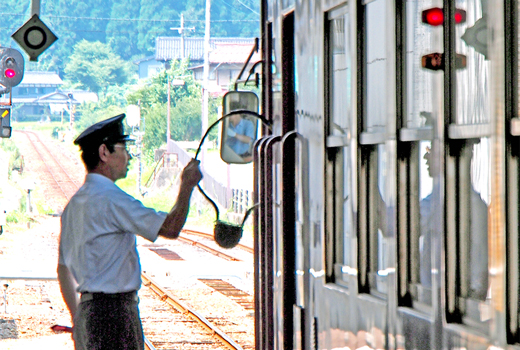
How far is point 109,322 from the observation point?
3248 millimetres

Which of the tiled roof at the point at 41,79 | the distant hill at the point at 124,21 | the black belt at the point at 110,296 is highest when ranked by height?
the distant hill at the point at 124,21

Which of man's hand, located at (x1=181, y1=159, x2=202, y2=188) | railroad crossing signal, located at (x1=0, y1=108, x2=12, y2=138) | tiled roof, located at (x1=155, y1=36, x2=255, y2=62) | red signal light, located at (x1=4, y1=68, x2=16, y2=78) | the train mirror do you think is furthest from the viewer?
tiled roof, located at (x1=155, y1=36, x2=255, y2=62)

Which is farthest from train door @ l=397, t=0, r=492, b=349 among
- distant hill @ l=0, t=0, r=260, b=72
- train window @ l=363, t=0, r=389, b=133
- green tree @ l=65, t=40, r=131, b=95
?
distant hill @ l=0, t=0, r=260, b=72

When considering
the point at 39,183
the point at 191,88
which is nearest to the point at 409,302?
the point at 39,183

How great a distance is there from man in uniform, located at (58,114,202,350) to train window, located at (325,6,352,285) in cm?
70

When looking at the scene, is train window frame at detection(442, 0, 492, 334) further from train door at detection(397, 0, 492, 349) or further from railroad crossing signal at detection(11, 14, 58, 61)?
railroad crossing signal at detection(11, 14, 58, 61)

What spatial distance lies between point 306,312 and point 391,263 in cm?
77

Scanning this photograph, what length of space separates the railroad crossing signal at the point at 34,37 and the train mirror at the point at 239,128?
5183 millimetres

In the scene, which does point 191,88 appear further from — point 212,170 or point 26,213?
point 26,213

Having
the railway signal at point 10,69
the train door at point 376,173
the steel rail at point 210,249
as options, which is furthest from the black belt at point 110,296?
the steel rail at point 210,249

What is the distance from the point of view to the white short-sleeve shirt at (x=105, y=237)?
3.21m

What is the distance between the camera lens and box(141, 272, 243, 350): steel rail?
29.1 feet

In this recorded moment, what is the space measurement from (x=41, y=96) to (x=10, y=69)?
79.0m

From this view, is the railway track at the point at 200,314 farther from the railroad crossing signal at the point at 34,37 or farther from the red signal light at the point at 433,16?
the red signal light at the point at 433,16
